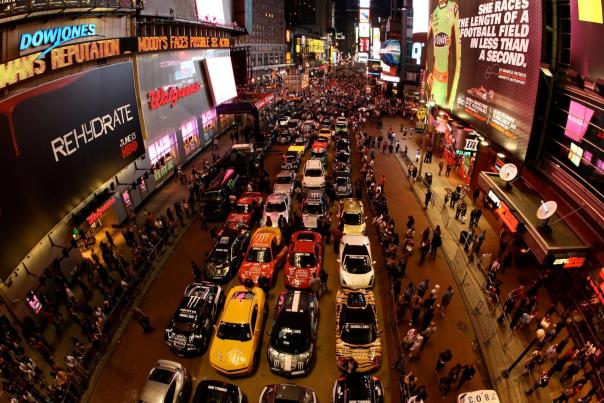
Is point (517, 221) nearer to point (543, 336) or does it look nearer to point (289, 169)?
point (543, 336)

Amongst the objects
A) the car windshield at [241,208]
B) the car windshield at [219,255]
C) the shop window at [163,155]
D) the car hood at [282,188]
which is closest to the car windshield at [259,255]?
the car windshield at [219,255]

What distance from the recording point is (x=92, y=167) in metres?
15.8

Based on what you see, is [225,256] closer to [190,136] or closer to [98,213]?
[98,213]

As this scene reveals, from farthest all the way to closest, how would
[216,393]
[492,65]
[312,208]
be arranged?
[312,208] → [492,65] → [216,393]

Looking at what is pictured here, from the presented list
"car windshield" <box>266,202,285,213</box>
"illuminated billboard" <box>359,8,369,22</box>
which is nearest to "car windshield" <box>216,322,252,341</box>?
"car windshield" <box>266,202,285,213</box>

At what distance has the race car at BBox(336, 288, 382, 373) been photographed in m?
10.2

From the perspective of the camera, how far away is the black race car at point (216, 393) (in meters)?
8.71

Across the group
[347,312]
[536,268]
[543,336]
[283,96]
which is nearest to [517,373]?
[543,336]

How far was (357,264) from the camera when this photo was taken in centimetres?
1363

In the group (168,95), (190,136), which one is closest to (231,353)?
(168,95)

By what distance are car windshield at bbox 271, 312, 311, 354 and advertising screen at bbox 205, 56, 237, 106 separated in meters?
28.0

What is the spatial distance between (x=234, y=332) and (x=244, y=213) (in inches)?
336

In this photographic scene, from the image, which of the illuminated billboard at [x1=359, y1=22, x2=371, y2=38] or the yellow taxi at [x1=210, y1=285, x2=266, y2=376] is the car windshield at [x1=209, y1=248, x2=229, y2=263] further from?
the illuminated billboard at [x1=359, y1=22, x2=371, y2=38]

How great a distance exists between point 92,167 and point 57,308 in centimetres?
645
